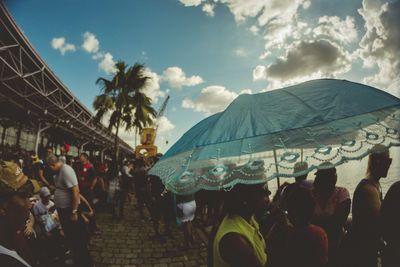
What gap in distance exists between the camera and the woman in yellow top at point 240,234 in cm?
138

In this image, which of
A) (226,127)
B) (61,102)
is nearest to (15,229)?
(226,127)

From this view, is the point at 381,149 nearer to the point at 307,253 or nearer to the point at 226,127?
the point at 307,253

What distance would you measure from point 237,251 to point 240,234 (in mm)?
111

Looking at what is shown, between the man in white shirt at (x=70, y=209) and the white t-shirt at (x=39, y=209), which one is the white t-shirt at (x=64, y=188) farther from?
the white t-shirt at (x=39, y=209)

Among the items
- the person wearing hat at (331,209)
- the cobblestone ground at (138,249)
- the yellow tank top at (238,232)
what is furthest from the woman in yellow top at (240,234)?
the cobblestone ground at (138,249)

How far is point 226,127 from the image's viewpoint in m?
1.68

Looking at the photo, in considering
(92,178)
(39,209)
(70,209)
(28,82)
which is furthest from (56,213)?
(28,82)

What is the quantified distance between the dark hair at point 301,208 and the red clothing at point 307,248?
6cm

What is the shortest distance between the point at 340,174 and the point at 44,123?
1714 cm

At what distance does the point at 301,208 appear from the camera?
63.9 inches

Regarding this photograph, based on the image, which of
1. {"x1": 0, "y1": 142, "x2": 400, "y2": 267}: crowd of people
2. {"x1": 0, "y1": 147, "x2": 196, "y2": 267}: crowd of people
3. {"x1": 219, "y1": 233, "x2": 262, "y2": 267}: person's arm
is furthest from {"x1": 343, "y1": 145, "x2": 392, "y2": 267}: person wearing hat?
{"x1": 0, "y1": 147, "x2": 196, "y2": 267}: crowd of people

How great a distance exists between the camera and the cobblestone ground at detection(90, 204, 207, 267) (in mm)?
4148

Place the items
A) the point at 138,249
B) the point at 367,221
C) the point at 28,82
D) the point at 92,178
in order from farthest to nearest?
1. the point at 28,82
2. the point at 92,178
3. the point at 138,249
4. the point at 367,221

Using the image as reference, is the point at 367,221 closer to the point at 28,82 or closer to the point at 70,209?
the point at 70,209
